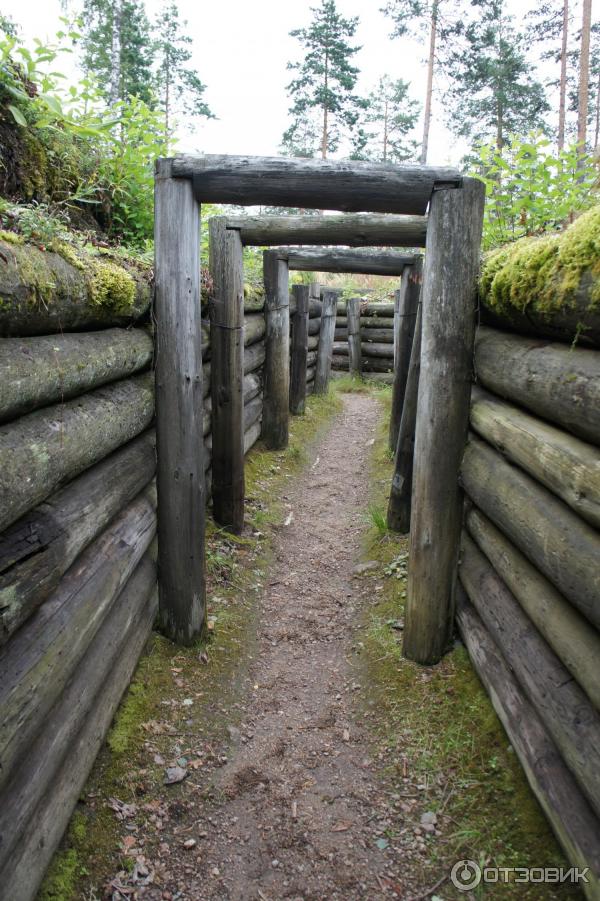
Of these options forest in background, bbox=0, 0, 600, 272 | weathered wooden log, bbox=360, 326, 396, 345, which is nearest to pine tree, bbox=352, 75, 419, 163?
forest in background, bbox=0, 0, 600, 272

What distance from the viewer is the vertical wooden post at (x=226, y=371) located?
561cm

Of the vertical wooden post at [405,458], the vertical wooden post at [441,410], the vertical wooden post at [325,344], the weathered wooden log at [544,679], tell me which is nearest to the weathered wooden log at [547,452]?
the vertical wooden post at [441,410]

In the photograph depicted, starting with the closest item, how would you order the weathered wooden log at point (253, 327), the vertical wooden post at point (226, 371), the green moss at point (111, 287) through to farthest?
the green moss at point (111, 287) < the vertical wooden post at point (226, 371) < the weathered wooden log at point (253, 327)

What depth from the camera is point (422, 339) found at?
12.2ft

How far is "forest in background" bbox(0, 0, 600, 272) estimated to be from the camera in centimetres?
385

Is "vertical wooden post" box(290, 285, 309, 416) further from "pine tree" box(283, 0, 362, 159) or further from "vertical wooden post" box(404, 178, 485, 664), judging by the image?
"pine tree" box(283, 0, 362, 159)

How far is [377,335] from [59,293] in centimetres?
1420

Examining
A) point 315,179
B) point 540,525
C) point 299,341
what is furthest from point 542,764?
point 299,341

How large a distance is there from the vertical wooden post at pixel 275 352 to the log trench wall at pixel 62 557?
475cm

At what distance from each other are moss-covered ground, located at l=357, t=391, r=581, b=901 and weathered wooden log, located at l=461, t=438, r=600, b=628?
3.68 feet

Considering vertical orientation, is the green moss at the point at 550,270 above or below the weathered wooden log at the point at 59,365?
above

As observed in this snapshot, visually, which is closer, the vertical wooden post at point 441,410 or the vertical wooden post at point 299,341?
the vertical wooden post at point 441,410

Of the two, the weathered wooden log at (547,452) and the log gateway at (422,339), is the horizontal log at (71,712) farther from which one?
the weathered wooden log at (547,452)

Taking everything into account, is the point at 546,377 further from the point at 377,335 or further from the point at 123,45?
the point at 123,45
